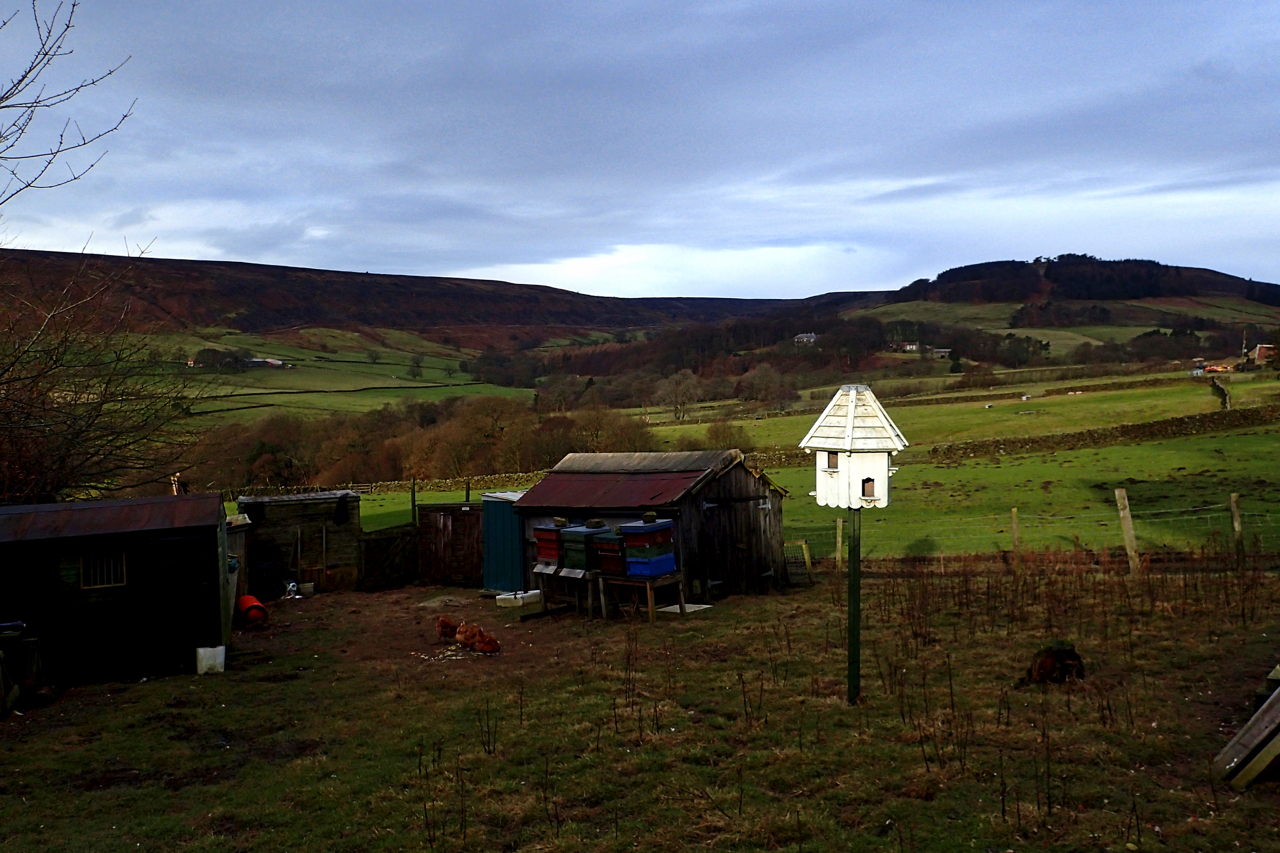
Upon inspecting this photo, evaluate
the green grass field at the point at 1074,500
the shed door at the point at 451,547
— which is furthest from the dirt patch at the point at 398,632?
the green grass field at the point at 1074,500

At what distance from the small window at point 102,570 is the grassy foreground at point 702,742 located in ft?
5.56

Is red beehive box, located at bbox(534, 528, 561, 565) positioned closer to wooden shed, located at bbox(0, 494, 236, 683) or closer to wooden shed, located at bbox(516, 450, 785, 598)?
wooden shed, located at bbox(516, 450, 785, 598)

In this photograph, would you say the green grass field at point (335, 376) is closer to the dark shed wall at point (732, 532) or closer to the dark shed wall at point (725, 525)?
the dark shed wall at point (725, 525)

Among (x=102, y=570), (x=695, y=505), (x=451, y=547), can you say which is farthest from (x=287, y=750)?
(x=451, y=547)

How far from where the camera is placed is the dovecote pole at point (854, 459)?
1006cm

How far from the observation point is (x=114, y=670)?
47.2 feet

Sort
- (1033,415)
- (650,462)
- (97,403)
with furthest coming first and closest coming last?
(1033,415) → (650,462) → (97,403)

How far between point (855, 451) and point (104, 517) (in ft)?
40.6

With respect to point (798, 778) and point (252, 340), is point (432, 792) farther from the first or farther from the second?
point (252, 340)

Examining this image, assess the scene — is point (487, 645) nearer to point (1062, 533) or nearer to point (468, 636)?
point (468, 636)

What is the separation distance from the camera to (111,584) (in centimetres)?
1430

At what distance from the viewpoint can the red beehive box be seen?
1903 cm

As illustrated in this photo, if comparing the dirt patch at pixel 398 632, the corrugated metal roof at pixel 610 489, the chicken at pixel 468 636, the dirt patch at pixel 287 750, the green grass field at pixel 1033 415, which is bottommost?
the dirt patch at pixel 398 632

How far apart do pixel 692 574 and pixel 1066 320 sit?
14796 cm
